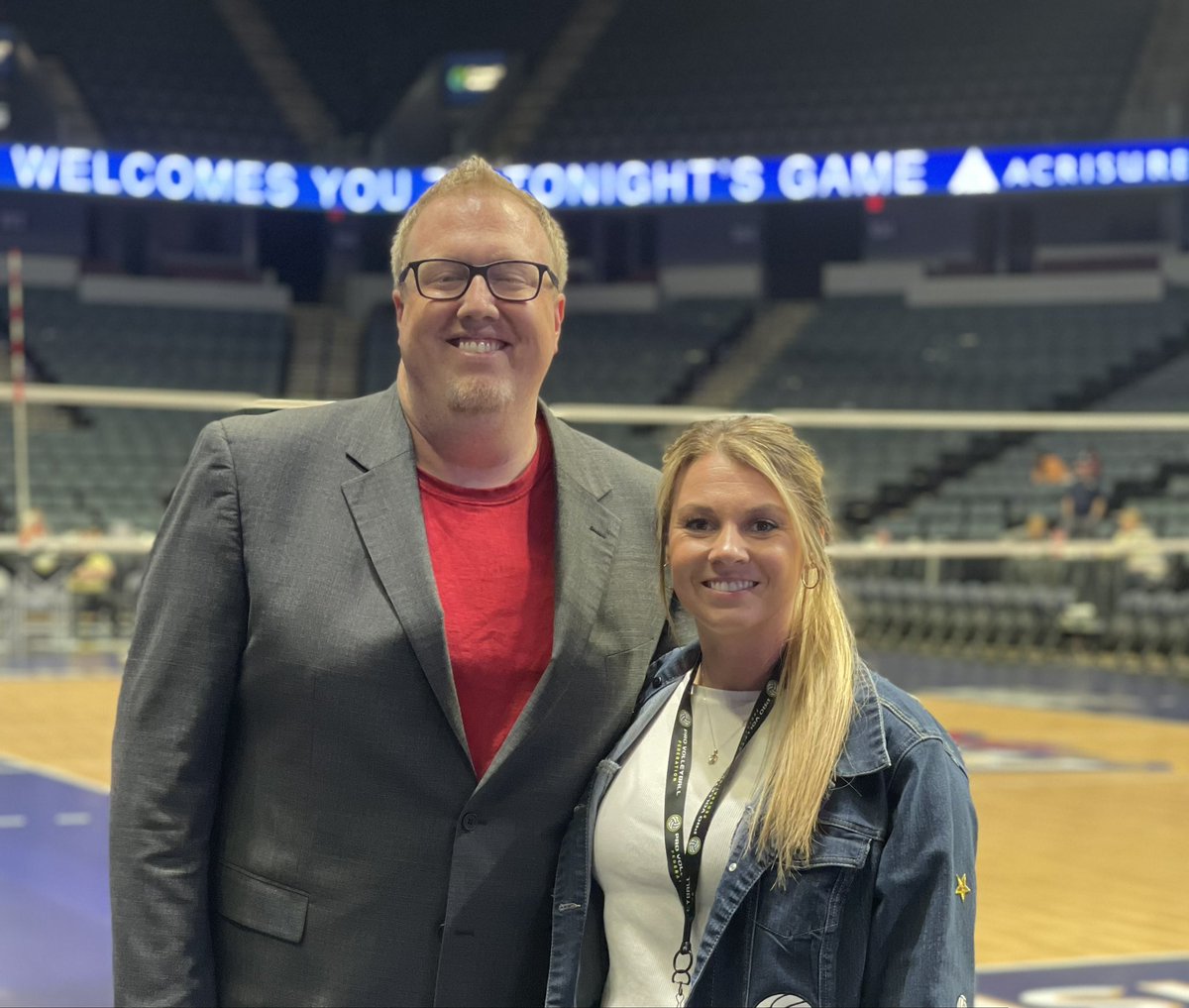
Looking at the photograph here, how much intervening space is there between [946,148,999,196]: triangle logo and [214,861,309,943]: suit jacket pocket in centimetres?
1686

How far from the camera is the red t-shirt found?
6.50ft

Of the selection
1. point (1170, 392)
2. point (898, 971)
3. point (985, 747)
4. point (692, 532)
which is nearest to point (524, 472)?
point (692, 532)

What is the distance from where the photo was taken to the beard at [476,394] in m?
1.98

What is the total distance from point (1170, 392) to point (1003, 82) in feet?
16.4

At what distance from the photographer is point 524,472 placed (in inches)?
83.8

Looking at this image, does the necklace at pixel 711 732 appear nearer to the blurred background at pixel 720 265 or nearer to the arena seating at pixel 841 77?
the blurred background at pixel 720 265

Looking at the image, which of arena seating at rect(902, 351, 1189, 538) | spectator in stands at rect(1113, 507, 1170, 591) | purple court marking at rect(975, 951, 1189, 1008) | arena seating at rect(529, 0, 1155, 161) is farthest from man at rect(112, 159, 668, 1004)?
arena seating at rect(529, 0, 1155, 161)

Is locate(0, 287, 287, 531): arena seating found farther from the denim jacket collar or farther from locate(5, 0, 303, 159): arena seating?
the denim jacket collar

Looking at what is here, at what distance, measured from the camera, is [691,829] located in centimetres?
181

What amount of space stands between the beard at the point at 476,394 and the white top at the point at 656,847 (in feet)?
1.40

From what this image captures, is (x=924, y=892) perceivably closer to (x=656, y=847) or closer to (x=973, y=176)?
(x=656, y=847)

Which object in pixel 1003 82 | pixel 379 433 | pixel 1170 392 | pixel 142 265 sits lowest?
pixel 379 433

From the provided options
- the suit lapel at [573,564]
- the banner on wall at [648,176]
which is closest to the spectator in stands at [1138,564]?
the banner on wall at [648,176]

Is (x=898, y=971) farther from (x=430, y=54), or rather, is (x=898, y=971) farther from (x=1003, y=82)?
(x=430, y=54)
